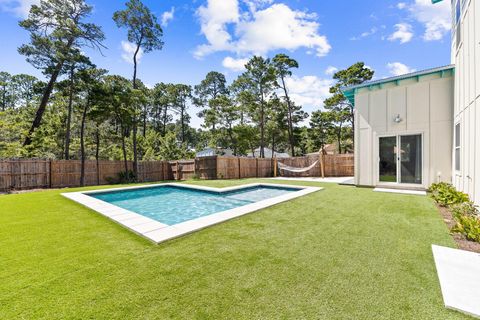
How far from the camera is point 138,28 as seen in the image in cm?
1484

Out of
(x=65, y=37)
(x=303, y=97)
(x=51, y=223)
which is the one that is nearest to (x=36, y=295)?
(x=51, y=223)

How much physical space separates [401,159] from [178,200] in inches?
306

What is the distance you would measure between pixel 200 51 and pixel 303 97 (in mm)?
11336

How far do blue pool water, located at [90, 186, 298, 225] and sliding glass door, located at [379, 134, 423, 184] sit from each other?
328cm

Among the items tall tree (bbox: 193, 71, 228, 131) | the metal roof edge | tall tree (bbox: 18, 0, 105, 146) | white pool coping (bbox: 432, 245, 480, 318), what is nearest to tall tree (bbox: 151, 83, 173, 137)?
tall tree (bbox: 193, 71, 228, 131)

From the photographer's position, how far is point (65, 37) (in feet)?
41.6

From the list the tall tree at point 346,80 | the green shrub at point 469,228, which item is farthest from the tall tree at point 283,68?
the green shrub at point 469,228

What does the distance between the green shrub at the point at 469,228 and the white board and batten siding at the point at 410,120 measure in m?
4.29

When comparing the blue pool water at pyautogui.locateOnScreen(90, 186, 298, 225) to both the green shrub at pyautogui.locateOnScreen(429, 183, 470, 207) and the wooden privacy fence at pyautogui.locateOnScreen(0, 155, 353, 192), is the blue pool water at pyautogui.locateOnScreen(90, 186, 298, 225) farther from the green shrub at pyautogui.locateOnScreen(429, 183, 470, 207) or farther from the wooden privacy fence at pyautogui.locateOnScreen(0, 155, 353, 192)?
the wooden privacy fence at pyautogui.locateOnScreen(0, 155, 353, 192)

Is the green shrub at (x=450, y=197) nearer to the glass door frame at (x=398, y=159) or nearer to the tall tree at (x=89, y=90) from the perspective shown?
the glass door frame at (x=398, y=159)

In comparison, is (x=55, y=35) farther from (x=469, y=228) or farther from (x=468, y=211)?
(x=468, y=211)

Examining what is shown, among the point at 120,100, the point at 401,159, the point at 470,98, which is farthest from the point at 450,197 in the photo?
the point at 120,100

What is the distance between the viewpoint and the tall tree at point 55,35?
38.7 ft

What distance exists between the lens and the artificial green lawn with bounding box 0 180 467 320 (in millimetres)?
1634
